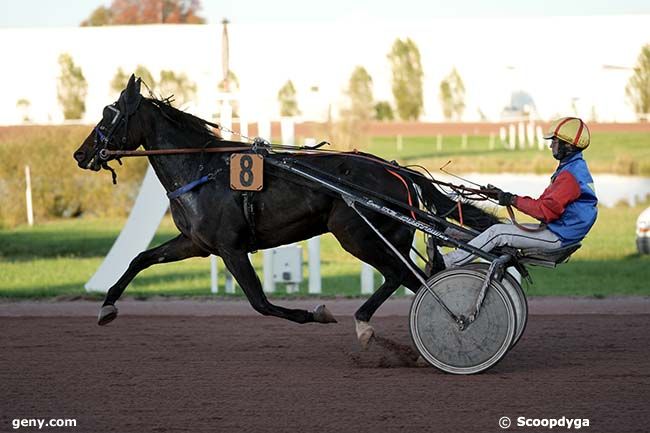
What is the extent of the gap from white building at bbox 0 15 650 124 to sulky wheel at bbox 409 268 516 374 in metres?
28.1

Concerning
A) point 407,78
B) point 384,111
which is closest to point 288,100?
point 407,78

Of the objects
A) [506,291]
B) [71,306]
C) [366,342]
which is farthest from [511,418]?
[71,306]

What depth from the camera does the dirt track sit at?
6809 mm

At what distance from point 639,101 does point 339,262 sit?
77.0ft

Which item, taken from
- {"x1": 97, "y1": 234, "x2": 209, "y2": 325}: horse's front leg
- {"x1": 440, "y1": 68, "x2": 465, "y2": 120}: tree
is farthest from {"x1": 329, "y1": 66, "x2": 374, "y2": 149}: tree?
{"x1": 97, "y1": 234, "x2": 209, "y2": 325}: horse's front leg

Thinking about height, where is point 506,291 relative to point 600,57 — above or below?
below

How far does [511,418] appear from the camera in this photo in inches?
265

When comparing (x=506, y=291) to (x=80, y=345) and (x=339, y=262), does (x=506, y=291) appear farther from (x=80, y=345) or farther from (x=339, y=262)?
(x=339, y=262)

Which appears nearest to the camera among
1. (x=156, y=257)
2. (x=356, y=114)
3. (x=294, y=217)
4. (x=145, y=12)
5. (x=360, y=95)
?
(x=294, y=217)

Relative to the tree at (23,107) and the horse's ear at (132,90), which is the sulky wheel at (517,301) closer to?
the horse's ear at (132,90)

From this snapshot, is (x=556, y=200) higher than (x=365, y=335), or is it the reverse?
(x=556, y=200)

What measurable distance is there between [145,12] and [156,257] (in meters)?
42.3

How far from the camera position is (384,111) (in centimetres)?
4297

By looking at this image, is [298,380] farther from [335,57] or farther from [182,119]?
[335,57]
